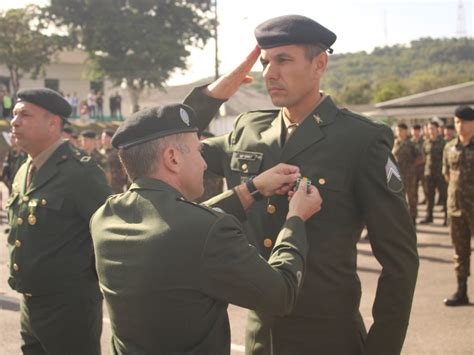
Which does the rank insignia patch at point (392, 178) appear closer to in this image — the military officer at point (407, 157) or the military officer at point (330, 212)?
the military officer at point (330, 212)

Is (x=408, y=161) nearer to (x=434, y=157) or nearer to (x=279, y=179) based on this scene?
(x=434, y=157)

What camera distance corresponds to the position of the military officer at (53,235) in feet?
11.5

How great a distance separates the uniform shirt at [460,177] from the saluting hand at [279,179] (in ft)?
Answer: 17.9

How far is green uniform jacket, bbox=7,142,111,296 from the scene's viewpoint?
11.6 ft

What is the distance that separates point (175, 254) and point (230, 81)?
1.17 metres

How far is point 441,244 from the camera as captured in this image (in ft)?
34.5

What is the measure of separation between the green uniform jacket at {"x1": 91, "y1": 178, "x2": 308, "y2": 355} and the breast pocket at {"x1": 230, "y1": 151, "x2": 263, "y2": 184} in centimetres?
57

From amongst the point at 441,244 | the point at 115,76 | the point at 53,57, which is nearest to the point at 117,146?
the point at 441,244

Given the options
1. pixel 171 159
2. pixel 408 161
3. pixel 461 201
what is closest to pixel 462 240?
pixel 461 201

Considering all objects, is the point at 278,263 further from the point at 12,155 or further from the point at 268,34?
the point at 12,155

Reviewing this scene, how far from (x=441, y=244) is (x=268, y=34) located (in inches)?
350

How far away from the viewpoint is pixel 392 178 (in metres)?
2.32

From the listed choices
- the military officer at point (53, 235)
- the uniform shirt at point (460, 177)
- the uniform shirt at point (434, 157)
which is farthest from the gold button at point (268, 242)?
the uniform shirt at point (434, 157)

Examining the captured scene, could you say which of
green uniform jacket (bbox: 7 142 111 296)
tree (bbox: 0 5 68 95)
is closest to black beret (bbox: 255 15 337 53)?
green uniform jacket (bbox: 7 142 111 296)
